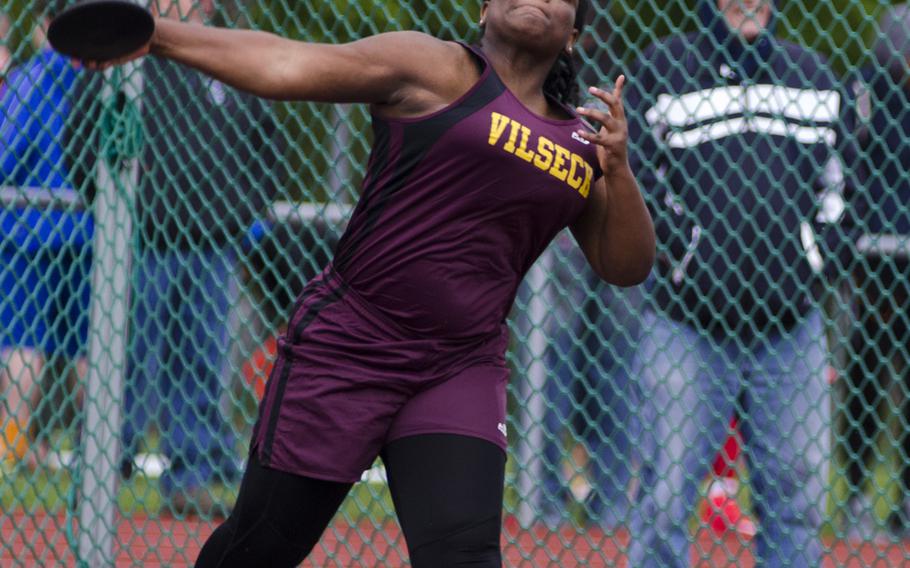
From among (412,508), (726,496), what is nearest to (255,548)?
(412,508)

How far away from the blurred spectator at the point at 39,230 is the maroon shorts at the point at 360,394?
6.06ft

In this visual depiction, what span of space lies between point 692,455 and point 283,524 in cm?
153

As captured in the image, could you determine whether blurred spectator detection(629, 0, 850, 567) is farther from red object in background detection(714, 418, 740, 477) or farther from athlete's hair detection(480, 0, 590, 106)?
athlete's hair detection(480, 0, 590, 106)

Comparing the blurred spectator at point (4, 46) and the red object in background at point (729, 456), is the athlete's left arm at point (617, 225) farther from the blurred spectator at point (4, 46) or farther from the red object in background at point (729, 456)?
the blurred spectator at point (4, 46)

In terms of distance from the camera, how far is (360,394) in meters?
3.11

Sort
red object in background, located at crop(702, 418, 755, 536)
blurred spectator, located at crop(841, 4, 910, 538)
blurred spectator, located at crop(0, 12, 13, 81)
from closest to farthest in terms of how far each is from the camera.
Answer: blurred spectator, located at crop(841, 4, 910, 538)
red object in background, located at crop(702, 418, 755, 536)
blurred spectator, located at crop(0, 12, 13, 81)

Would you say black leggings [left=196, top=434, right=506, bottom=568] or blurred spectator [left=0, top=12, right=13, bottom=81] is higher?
blurred spectator [left=0, top=12, right=13, bottom=81]

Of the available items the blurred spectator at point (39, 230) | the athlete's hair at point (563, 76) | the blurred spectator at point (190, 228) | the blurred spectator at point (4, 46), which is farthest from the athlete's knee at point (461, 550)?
the blurred spectator at point (4, 46)

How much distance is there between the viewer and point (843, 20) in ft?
13.3

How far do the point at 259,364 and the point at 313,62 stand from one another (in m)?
2.21

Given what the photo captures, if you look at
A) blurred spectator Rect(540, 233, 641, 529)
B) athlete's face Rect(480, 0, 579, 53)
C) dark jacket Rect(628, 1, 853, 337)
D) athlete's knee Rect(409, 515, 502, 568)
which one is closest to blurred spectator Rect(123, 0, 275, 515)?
blurred spectator Rect(540, 233, 641, 529)

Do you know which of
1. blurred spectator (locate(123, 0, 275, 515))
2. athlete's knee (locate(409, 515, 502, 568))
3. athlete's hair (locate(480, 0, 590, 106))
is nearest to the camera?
athlete's knee (locate(409, 515, 502, 568))

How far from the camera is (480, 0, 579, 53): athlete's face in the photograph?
122 inches

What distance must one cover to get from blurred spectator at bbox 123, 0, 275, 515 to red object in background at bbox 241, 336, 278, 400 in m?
0.09
